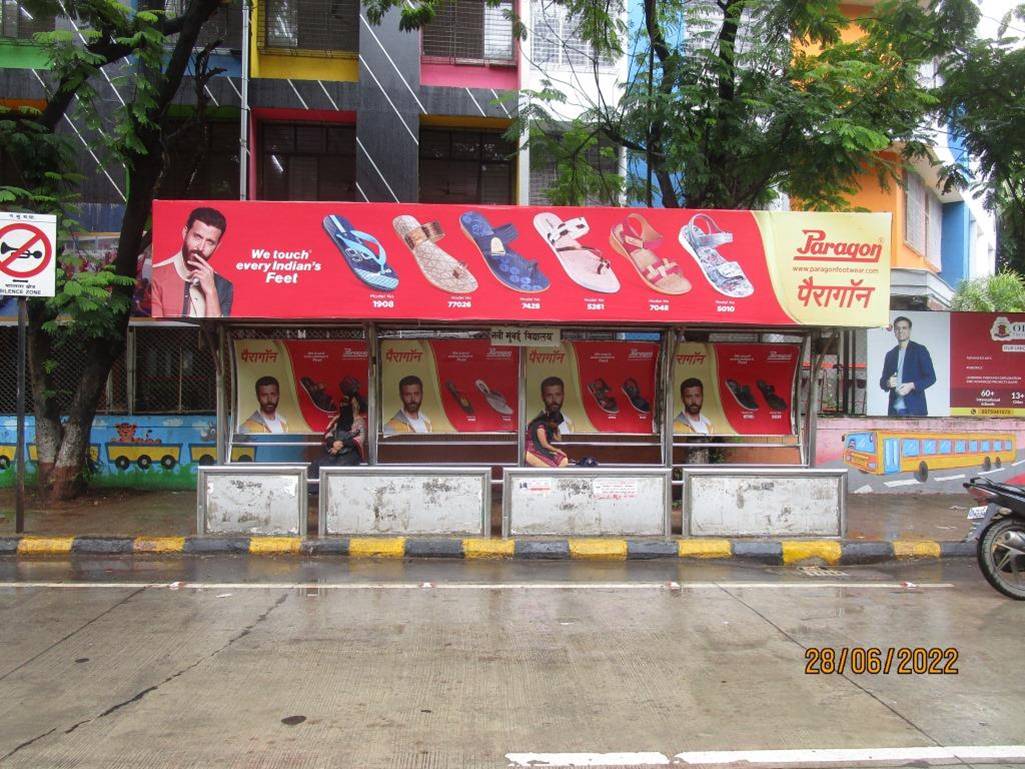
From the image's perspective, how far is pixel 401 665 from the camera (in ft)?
16.5

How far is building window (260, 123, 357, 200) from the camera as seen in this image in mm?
14766

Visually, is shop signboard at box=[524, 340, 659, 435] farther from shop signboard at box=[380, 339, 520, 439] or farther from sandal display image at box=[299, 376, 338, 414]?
sandal display image at box=[299, 376, 338, 414]

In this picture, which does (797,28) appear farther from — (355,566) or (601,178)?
(355,566)

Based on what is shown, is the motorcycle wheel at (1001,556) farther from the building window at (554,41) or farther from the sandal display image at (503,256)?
the building window at (554,41)

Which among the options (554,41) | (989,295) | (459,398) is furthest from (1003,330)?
(989,295)

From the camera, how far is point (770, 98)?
10398 mm

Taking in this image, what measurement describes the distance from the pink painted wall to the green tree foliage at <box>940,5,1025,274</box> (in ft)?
23.5

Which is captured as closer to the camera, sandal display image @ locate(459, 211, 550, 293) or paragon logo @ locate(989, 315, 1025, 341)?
sandal display image @ locate(459, 211, 550, 293)

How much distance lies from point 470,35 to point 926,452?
35.5ft

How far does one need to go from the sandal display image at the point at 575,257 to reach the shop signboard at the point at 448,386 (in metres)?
1.88

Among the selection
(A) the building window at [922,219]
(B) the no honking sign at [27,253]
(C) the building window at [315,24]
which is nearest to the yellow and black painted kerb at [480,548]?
(B) the no honking sign at [27,253]

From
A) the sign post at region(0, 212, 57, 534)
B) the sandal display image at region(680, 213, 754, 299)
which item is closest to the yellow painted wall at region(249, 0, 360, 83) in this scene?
the sign post at region(0, 212, 57, 534)

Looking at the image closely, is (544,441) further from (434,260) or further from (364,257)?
(364,257)
